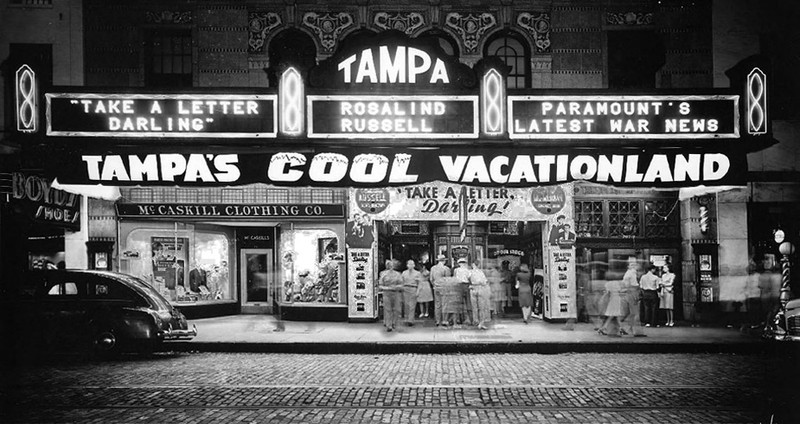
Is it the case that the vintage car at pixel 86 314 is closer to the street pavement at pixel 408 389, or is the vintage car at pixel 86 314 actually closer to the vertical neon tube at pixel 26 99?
the street pavement at pixel 408 389

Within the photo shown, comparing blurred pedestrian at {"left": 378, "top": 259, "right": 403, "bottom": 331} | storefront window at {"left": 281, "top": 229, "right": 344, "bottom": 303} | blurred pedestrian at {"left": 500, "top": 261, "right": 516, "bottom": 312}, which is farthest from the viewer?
blurred pedestrian at {"left": 500, "top": 261, "right": 516, "bottom": 312}

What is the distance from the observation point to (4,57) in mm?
18047

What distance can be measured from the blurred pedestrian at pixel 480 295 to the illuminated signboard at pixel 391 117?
4156mm

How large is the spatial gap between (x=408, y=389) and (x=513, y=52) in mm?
12391

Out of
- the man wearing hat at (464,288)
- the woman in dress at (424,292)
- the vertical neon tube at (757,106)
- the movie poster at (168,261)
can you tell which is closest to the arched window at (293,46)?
the movie poster at (168,261)

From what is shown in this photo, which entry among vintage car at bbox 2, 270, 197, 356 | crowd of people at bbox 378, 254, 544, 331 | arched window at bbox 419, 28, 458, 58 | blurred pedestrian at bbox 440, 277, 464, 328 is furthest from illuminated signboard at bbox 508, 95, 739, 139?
vintage car at bbox 2, 270, 197, 356

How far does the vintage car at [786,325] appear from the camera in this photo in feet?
35.0

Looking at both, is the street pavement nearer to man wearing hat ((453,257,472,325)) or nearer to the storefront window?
man wearing hat ((453,257,472,325))

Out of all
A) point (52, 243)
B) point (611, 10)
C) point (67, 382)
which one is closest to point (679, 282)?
point (611, 10)

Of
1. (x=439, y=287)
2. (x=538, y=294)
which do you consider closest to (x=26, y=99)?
(x=439, y=287)

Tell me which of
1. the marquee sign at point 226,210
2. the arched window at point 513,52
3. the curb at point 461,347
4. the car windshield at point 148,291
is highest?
the arched window at point 513,52

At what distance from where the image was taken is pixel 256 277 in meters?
20.6

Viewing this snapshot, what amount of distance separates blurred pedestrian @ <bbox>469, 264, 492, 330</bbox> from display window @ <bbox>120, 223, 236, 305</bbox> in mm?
8069

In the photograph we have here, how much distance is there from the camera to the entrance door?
20469 mm
